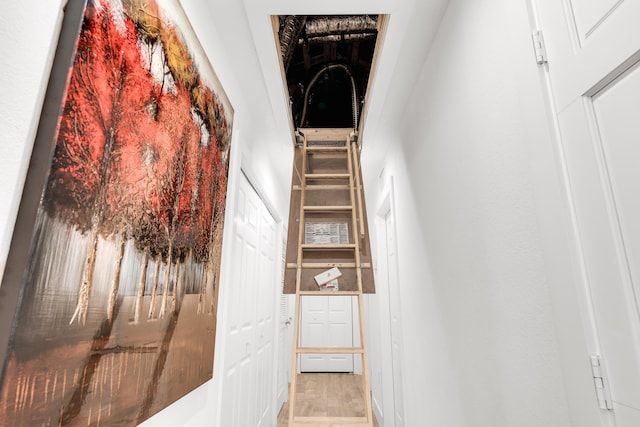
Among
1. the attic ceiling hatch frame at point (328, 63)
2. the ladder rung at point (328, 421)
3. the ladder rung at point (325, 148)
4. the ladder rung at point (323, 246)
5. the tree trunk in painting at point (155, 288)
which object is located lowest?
the ladder rung at point (328, 421)

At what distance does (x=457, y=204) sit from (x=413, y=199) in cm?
76

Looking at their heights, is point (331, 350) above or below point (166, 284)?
below

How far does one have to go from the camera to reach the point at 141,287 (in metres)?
0.93

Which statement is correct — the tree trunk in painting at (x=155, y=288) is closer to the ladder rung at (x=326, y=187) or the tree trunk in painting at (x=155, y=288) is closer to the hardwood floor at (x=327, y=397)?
the ladder rung at (x=326, y=187)

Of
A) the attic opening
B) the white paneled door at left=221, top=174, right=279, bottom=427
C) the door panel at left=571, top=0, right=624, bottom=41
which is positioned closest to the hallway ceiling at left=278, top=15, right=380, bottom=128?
the attic opening

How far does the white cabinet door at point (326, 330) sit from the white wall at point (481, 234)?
3727 millimetres

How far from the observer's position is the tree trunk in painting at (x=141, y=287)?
91 centimetres

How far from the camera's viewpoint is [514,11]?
112 cm

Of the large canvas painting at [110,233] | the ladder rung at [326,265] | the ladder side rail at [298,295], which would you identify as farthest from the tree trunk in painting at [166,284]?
the ladder rung at [326,265]

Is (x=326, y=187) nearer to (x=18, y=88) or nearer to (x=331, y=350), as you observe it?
(x=331, y=350)

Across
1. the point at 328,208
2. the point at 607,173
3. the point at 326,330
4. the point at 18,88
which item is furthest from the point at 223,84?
the point at 326,330

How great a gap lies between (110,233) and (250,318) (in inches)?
82.7

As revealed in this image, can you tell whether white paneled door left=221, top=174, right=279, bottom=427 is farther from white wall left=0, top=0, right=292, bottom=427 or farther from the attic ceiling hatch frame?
the attic ceiling hatch frame

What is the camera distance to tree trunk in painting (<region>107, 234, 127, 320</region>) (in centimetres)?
80
